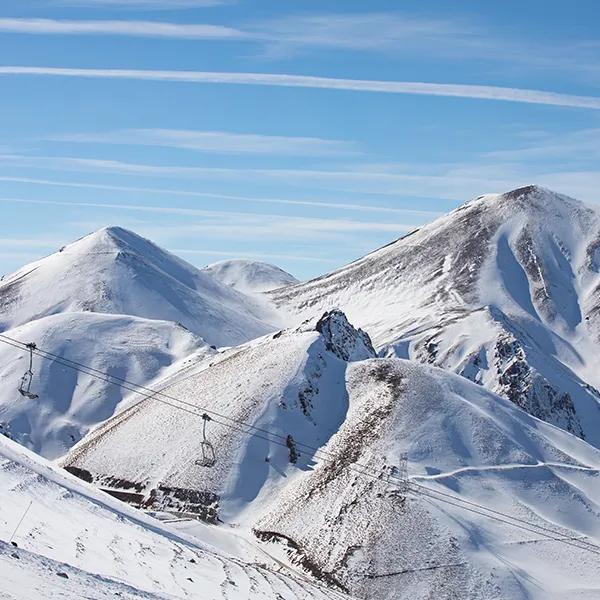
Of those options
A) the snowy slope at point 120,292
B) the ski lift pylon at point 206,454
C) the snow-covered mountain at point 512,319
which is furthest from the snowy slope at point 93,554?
the snowy slope at point 120,292

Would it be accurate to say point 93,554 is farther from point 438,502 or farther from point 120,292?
point 120,292

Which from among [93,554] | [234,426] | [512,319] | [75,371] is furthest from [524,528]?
[512,319]

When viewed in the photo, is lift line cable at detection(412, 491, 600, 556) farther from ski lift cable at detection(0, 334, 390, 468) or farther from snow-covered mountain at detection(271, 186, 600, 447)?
snow-covered mountain at detection(271, 186, 600, 447)

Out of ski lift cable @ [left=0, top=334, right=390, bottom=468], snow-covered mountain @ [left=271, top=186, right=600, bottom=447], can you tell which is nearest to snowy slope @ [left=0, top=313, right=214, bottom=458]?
ski lift cable @ [left=0, top=334, right=390, bottom=468]

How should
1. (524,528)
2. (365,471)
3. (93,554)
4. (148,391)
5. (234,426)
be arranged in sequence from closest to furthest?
(93,554) < (524,528) < (365,471) < (234,426) < (148,391)

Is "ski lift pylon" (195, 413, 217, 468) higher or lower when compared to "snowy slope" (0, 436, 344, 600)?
lower

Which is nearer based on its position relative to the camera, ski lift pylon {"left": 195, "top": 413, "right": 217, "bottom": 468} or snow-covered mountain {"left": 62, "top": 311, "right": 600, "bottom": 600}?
snow-covered mountain {"left": 62, "top": 311, "right": 600, "bottom": 600}

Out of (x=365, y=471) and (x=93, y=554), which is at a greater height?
(x=93, y=554)
